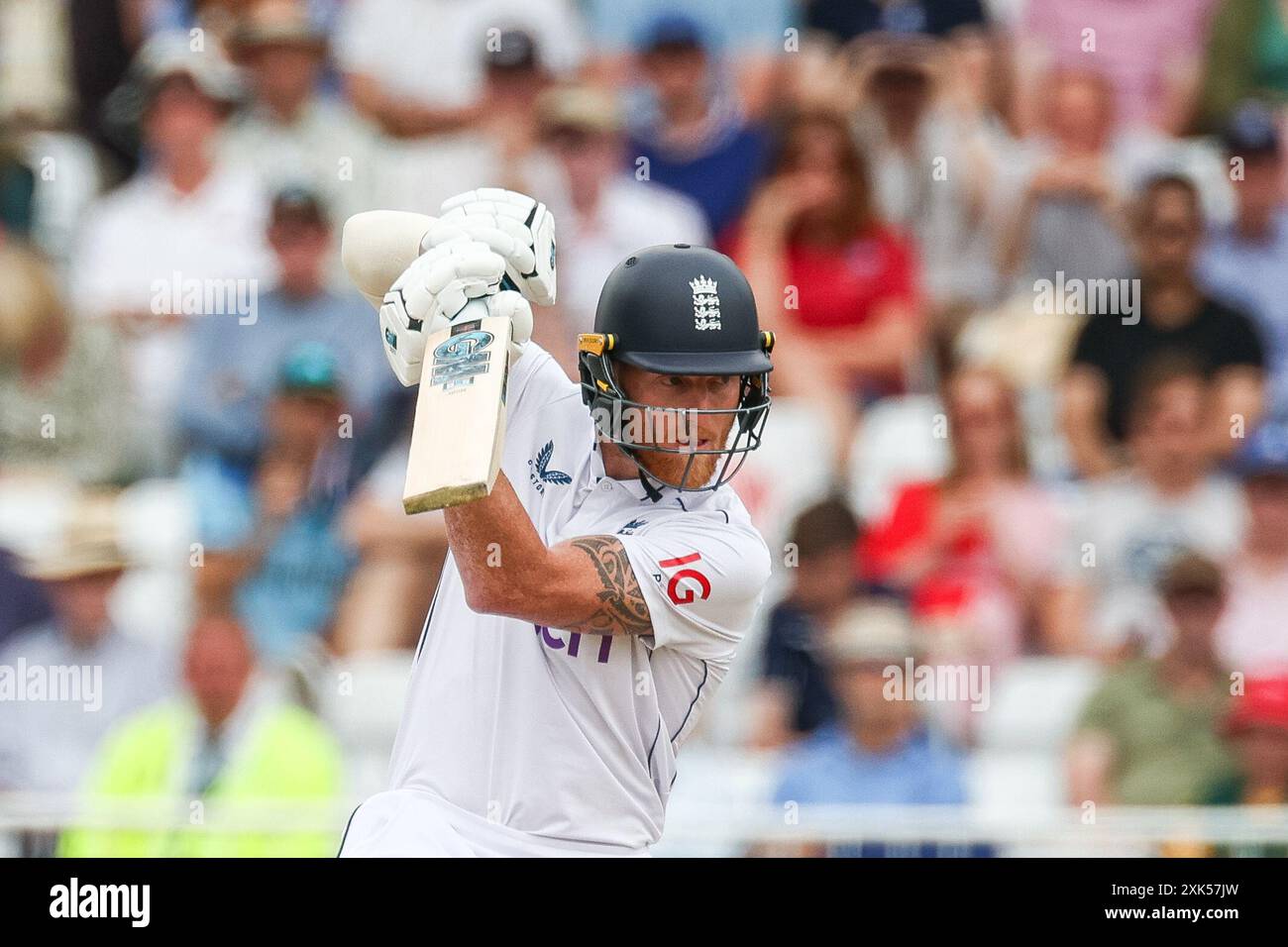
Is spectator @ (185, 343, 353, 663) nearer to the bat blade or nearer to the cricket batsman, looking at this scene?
the cricket batsman

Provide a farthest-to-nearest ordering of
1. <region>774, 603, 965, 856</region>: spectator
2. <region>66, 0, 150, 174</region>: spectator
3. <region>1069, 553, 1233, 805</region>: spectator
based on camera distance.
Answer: <region>66, 0, 150, 174</region>: spectator, <region>1069, 553, 1233, 805</region>: spectator, <region>774, 603, 965, 856</region>: spectator

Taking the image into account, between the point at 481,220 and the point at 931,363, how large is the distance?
4.47 metres

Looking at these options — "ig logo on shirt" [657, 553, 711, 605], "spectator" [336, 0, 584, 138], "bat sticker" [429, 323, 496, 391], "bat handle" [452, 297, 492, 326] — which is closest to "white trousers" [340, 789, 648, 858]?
"ig logo on shirt" [657, 553, 711, 605]

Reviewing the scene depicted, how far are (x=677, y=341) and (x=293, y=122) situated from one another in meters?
4.69

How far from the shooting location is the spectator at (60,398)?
8266mm

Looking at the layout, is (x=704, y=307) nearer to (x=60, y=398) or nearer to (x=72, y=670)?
(x=72, y=670)

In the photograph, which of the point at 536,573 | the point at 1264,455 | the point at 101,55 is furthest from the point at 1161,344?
the point at 536,573

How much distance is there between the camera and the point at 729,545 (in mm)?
4488

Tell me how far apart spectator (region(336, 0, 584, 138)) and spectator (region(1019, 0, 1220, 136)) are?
6.53 ft

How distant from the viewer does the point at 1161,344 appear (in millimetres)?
8344

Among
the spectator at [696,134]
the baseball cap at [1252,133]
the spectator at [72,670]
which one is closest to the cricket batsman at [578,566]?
the spectator at [72,670]

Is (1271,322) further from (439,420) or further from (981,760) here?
(439,420)

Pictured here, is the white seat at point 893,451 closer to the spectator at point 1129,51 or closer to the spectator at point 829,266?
the spectator at point 829,266

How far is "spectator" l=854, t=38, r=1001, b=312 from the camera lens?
8531 mm
